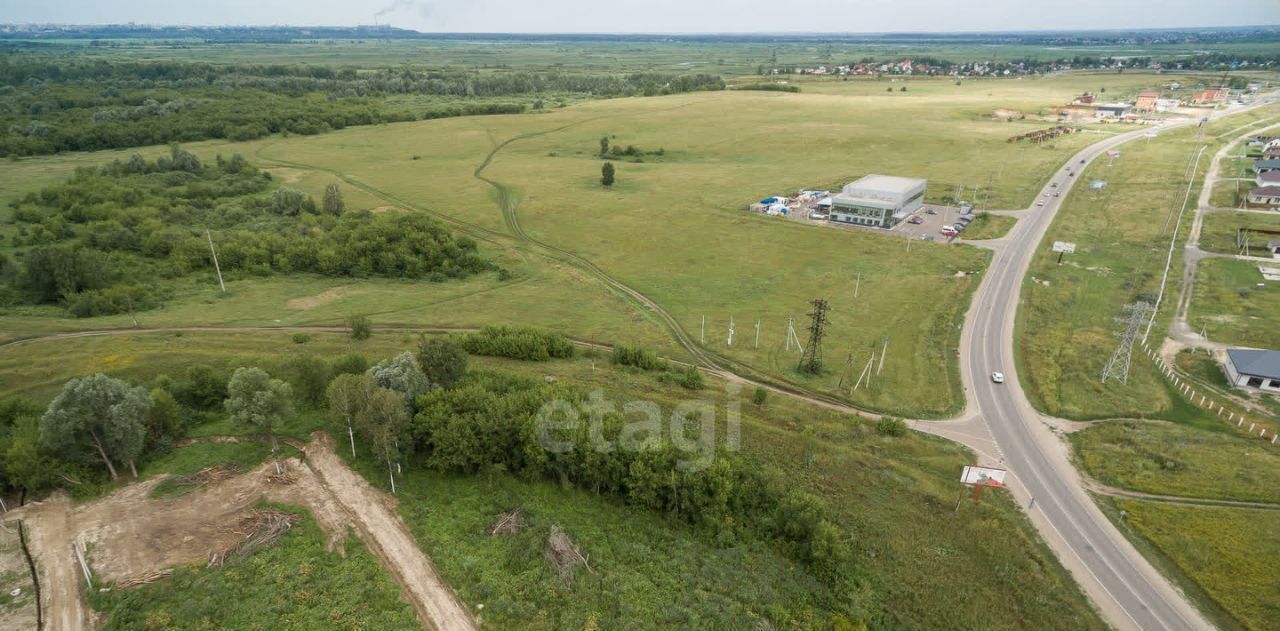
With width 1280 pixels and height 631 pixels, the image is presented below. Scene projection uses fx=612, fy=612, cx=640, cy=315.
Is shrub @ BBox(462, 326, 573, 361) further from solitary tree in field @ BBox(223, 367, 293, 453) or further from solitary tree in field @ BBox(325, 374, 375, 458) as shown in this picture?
solitary tree in field @ BBox(223, 367, 293, 453)

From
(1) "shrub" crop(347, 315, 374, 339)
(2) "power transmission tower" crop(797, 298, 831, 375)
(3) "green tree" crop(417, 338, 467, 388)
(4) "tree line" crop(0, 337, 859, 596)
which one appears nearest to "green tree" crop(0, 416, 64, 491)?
(4) "tree line" crop(0, 337, 859, 596)

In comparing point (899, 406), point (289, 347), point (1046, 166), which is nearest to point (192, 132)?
point (289, 347)

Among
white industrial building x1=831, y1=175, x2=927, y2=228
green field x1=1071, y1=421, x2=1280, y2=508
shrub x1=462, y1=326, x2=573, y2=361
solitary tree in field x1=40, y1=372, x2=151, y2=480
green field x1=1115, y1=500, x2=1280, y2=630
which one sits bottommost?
green field x1=1115, y1=500, x2=1280, y2=630

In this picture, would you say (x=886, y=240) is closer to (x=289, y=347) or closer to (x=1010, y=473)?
(x=1010, y=473)

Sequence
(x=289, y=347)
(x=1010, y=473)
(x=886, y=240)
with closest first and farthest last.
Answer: (x=1010, y=473) → (x=289, y=347) → (x=886, y=240)

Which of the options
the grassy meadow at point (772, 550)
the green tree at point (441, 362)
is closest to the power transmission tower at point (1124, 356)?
the grassy meadow at point (772, 550)

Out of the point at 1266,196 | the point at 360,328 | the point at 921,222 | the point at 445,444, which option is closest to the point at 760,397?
the point at 445,444
